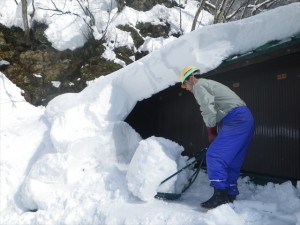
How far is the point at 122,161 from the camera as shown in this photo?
5484mm

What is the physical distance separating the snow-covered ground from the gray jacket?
94cm

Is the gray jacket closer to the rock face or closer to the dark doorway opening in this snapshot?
the dark doorway opening

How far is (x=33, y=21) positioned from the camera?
13.1 m

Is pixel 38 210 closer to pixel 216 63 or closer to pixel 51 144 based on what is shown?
pixel 51 144

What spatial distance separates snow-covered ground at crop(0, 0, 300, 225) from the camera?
3.42 metres

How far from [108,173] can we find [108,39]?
9771 mm

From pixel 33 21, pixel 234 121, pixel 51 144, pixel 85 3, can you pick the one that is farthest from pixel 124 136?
pixel 85 3

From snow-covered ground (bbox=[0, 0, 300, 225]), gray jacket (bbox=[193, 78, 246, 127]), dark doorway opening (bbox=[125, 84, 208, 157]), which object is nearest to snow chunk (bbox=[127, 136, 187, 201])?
snow-covered ground (bbox=[0, 0, 300, 225])

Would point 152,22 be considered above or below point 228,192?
above

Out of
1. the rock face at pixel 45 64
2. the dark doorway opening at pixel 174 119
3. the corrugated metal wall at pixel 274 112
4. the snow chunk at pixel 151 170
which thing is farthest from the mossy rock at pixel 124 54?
the snow chunk at pixel 151 170

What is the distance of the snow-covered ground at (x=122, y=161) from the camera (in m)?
3.42

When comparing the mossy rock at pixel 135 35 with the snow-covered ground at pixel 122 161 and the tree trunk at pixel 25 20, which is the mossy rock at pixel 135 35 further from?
the snow-covered ground at pixel 122 161

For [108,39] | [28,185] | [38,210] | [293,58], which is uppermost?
[108,39]

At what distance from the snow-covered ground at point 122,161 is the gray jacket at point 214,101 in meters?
0.94
